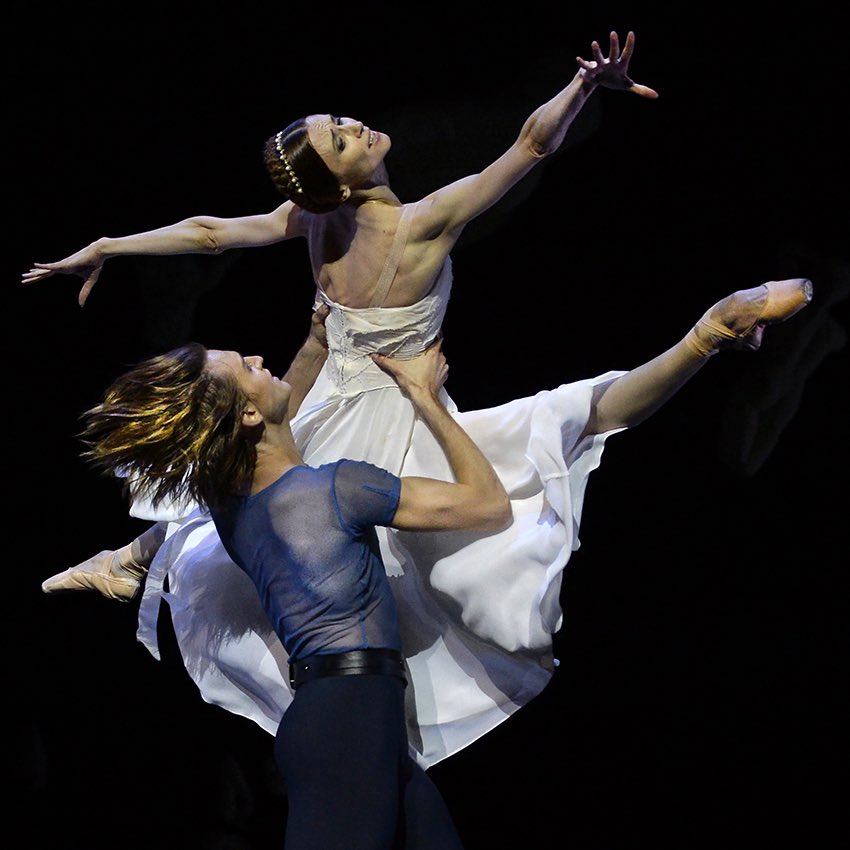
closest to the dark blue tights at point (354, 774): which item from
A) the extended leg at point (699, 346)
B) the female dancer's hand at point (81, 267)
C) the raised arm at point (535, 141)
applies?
the extended leg at point (699, 346)

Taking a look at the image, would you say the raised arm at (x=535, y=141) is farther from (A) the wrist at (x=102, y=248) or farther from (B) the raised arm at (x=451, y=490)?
(A) the wrist at (x=102, y=248)

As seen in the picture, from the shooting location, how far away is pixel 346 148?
110 inches

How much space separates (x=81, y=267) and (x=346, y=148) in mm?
638

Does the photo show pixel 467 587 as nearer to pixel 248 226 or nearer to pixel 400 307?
pixel 400 307

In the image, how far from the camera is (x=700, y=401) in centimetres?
343

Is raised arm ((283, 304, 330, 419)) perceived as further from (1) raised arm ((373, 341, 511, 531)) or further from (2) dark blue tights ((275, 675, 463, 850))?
(2) dark blue tights ((275, 675, 463, 850))

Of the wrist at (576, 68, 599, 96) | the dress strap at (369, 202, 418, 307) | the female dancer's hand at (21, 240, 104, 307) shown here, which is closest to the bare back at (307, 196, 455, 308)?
the dress strap at (369, 202, 418, 307)

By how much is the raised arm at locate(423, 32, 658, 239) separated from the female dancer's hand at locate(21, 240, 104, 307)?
72 centimetres

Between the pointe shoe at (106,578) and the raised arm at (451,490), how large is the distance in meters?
0.87

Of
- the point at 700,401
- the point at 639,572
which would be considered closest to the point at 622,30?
the point at 700,401

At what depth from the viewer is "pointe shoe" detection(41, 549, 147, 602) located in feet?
10.6

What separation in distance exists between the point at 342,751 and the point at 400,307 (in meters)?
0.90

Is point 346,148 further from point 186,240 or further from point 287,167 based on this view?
point 186,240

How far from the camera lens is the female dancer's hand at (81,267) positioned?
299cm
